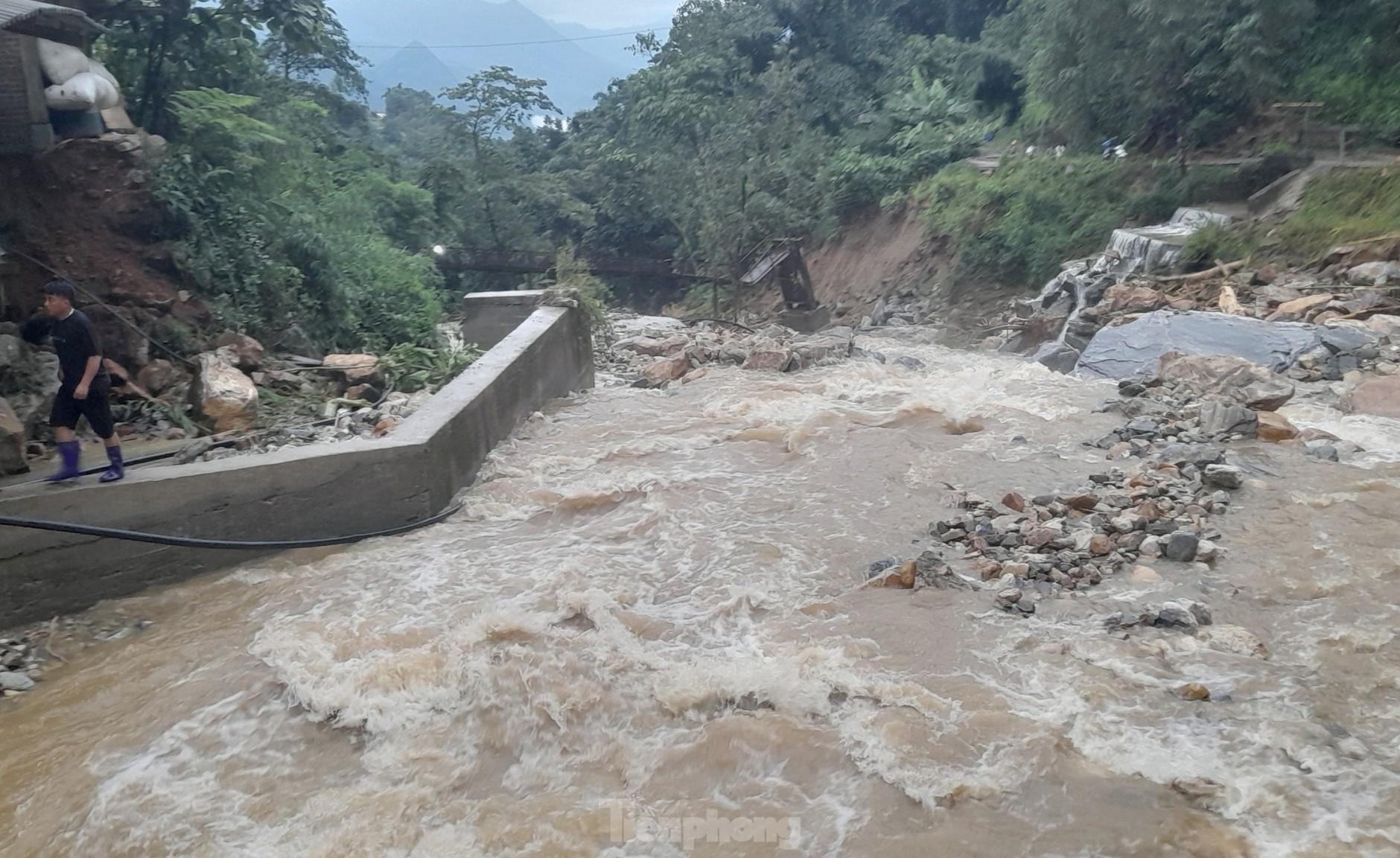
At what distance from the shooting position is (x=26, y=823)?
387 cm

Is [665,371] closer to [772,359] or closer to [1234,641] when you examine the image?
[772,359]

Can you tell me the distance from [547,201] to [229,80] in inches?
640

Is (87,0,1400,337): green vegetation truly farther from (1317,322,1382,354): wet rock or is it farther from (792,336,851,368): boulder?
(1317,322,1382,354): wet rock

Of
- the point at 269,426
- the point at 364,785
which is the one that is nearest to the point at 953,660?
the point at 364,785

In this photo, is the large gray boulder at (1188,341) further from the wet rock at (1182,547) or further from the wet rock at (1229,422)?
the wet rock at (1182,547)

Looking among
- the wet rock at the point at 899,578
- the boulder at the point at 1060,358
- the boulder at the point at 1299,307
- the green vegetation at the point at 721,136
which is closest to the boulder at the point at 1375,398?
the boulder at the point at 1299,307

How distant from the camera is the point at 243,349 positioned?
1002 centimetres

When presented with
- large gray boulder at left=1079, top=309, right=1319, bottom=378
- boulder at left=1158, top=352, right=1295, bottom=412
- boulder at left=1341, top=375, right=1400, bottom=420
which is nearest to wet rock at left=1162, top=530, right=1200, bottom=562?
boulder at left=1158, top=352, right=1295, bottom=412

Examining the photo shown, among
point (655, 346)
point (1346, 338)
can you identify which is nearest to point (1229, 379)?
point (1346, 338)

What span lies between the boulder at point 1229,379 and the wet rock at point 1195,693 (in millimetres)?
5150

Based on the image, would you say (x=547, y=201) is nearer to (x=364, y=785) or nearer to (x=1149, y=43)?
(x=1149, y=43)

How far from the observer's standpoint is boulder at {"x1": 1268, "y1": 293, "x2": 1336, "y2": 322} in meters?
11.2

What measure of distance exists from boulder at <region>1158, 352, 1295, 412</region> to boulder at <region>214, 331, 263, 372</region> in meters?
9.99

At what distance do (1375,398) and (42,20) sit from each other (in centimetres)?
1325
